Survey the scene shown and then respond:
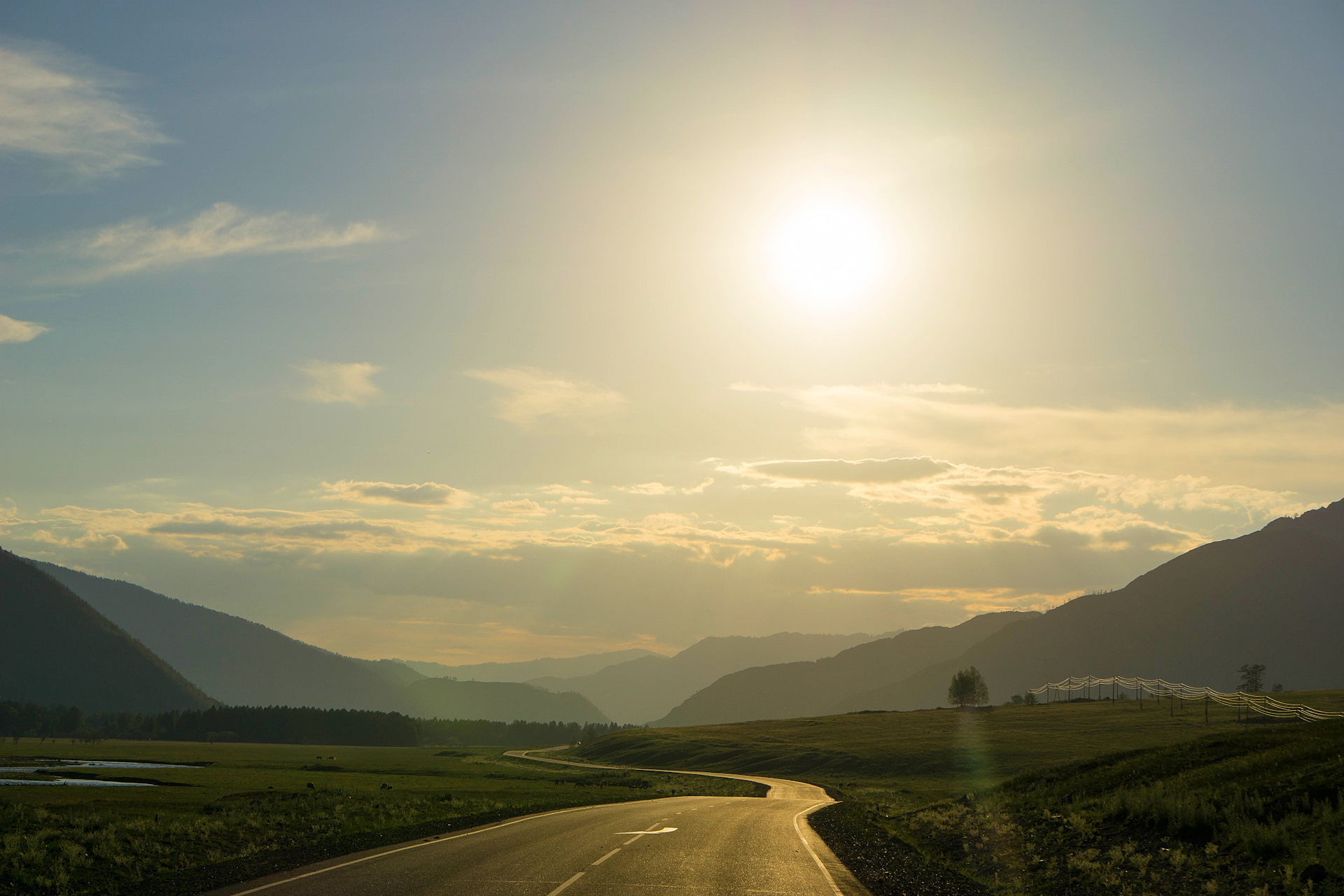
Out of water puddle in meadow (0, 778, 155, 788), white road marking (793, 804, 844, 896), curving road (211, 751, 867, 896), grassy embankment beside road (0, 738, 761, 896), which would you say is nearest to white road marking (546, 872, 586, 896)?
curving road (211, 751, 867, 896)

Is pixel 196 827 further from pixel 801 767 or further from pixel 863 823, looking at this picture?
pixel 801 767

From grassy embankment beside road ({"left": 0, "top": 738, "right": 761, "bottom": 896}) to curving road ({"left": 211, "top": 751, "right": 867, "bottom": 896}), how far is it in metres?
2.39

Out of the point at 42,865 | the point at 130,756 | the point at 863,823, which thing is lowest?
the point at 130,756

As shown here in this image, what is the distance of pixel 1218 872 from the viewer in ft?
62.4

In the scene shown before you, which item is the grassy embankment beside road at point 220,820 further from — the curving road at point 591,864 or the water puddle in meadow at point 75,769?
the water puddle in meadow at point 75,769

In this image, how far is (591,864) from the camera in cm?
2181

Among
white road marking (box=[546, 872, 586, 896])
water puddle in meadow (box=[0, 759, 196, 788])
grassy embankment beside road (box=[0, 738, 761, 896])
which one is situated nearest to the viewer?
white road marking (box=[546, 872, 586, 896])

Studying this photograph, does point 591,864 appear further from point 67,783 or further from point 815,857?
point 67,783

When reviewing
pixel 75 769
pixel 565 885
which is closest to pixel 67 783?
pixel 75 769

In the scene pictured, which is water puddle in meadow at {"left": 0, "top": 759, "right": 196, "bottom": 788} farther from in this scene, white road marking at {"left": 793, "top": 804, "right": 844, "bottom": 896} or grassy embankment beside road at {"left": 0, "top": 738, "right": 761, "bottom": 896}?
white road marking at {"left": 793, "top": 804, "right": 844, "bottom": 896}

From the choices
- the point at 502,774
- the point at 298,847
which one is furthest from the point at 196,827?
the point at 502,774

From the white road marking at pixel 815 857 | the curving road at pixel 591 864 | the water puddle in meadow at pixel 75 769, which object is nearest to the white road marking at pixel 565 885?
the curving road at pixel 591 864

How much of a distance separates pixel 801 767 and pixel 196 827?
9275cm

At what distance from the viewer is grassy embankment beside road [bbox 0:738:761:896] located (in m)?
21.8
